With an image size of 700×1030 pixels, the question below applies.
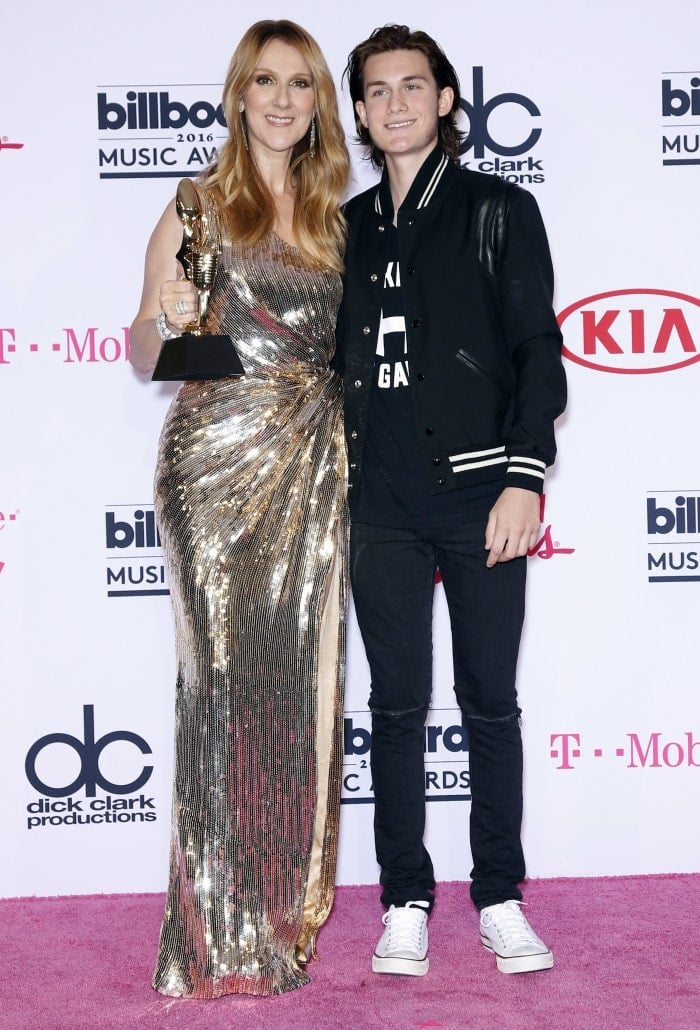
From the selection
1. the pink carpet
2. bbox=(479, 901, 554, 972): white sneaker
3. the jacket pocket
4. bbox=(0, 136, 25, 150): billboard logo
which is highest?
bbox=(0, 136, 25, 150): billboard logo

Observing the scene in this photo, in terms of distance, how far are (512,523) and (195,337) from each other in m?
0.76

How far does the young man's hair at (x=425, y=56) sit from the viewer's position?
94.1 inches

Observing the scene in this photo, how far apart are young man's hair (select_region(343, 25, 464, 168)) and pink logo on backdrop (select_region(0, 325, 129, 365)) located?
863 millimetres

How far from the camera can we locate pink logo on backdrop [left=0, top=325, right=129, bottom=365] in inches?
112

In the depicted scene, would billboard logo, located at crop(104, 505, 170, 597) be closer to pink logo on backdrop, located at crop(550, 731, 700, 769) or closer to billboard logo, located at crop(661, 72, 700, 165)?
pink logo on backdrop, located at crop(550, 731, 700, 769)

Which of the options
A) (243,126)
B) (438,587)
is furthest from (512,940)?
(243,126)

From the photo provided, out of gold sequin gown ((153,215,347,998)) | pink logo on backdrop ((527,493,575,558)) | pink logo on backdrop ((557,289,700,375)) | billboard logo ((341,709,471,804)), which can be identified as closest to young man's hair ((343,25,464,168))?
gold sequin gown ((153,215,347,998))

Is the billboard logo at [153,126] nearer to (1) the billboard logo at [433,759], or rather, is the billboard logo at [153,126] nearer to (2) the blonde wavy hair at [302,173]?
(2) the blonde wavy hair at [302,173]

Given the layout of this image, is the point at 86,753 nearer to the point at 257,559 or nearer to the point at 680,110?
the point at 257,559

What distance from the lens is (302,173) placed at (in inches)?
99.6

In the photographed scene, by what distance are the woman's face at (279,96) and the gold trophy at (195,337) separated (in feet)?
0.83

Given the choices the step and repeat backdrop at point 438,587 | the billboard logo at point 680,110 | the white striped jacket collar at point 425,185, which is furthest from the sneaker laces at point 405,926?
the billboard logo at point 680,110

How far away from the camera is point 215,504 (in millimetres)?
2303

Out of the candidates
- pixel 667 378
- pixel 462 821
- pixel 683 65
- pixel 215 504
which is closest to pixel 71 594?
pixel 215 504
